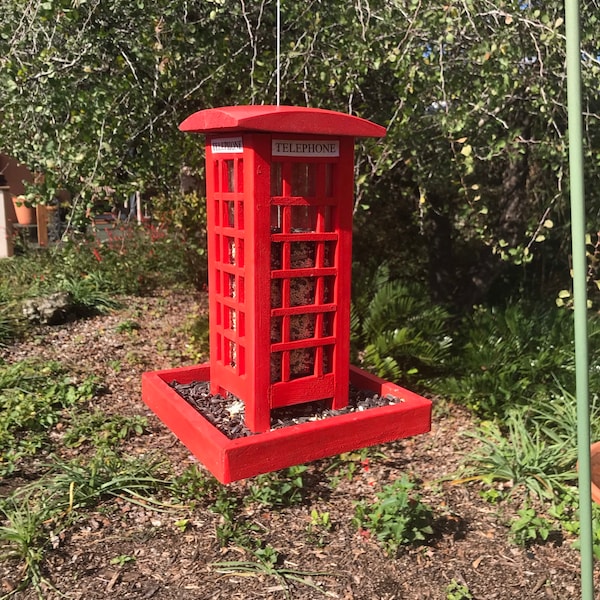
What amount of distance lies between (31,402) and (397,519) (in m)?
2.70

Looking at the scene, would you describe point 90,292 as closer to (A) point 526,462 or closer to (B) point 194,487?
(B) point 194,487

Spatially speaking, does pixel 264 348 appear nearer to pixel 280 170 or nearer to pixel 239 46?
pixel 280 170

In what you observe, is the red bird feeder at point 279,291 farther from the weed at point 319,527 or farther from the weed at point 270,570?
the weed at point 319,527

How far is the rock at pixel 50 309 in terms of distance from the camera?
19.9 feet

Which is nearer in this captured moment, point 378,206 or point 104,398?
point 104,398

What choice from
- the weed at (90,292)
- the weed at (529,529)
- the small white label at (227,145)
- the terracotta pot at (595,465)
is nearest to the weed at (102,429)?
the weed at (90,292)

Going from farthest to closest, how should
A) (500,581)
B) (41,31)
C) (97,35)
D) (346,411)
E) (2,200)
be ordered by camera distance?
(2,200) → (41,31) → (97,35) → (500,581) → (346,411)

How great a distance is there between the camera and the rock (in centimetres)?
607

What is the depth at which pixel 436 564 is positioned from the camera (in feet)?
10.9

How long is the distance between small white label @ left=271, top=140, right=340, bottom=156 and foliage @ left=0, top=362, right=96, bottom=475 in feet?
9.43

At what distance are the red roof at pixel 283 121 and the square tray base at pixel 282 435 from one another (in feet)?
2.74

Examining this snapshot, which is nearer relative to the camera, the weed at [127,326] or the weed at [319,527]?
the weed at [319,527]

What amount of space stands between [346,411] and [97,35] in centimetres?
248

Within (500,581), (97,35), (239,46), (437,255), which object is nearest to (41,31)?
(97,35)
